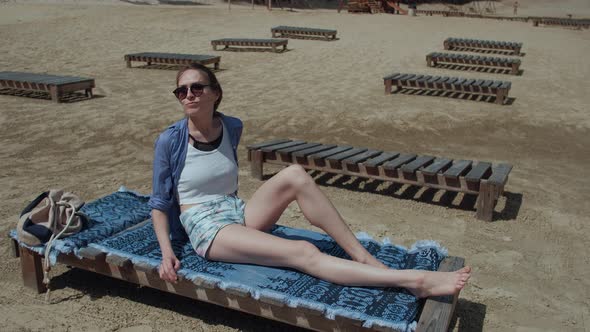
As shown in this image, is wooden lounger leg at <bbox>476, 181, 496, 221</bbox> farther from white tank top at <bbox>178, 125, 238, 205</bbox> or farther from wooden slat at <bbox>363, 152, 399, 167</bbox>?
white tank top at <bbox>178, 125, 238, 205</bbox>

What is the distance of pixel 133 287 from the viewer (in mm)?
3879

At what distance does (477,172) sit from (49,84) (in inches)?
313

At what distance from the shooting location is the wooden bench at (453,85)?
396 inches

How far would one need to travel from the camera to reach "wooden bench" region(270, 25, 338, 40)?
18.1 m

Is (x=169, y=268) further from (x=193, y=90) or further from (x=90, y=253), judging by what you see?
(x=193, y=90)

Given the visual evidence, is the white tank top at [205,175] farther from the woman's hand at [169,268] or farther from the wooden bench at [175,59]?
the wooden bench at [175,59]

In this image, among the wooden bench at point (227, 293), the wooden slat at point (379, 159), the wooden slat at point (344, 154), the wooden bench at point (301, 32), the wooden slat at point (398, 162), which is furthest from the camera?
the wooden bench at point (301, 32)

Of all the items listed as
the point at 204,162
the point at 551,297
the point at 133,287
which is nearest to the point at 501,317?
the point at 551,297

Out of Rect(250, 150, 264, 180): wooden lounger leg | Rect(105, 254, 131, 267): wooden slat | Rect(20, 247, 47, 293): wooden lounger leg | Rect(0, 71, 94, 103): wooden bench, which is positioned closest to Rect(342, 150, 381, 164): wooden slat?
Rect(250, 150, 264, 180): wooden lounger leg

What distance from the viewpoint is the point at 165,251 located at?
327 centimetres

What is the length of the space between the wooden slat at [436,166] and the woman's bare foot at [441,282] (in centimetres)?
260

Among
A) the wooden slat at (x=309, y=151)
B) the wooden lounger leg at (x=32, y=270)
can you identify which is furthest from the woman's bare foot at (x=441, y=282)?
the wooden slat at (x=309, y=151)

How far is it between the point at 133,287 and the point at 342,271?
166 centimetres

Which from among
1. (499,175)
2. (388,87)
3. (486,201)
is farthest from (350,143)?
(388,87)
